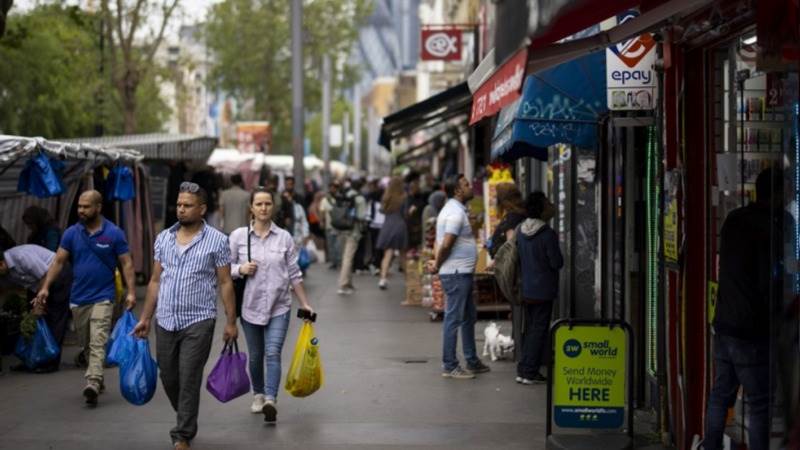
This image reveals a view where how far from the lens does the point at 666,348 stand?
30.6ft

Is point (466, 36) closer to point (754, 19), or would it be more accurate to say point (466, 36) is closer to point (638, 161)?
point (638, 161)

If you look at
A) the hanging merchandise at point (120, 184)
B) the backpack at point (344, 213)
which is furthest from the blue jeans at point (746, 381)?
the backpack at point (344, 213)

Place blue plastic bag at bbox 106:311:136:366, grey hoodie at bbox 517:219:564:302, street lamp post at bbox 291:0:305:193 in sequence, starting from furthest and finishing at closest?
1. street lamp post at bbox 291:0:305:193
2. grey hoodie at bbox 517:219:564:302
3. blue plastic bag at bbox 106:311:136:366

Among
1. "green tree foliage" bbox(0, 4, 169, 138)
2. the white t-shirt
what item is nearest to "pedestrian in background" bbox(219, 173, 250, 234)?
the white t-shirt

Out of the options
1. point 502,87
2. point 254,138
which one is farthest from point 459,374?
point 254,138

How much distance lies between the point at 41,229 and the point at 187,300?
17.4ft

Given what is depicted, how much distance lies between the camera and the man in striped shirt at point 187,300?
9008 mm

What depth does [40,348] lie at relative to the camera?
41.5 ft

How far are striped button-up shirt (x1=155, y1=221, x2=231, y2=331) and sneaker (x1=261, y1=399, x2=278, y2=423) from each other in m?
1.29

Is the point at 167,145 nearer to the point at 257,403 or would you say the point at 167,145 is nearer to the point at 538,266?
the point at 538,266

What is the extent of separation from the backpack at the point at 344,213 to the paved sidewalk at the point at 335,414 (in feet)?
30.3

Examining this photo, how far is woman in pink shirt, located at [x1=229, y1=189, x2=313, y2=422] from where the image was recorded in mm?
10203

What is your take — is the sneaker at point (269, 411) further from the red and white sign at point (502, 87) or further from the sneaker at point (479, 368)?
the red and white sign at point (502, 87)

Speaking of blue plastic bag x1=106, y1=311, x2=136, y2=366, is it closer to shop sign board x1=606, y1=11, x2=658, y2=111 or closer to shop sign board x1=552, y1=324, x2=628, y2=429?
shop sign board x1=552, y1=324, x2=628, y2=429
